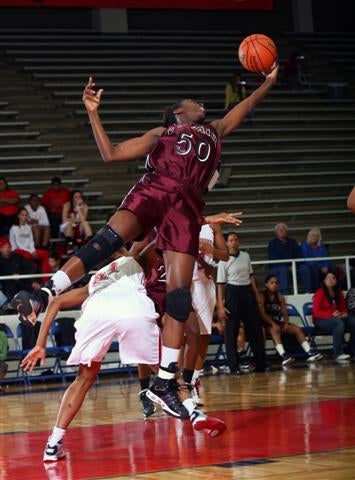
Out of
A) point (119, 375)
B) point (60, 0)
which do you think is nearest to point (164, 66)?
point (60, 0)

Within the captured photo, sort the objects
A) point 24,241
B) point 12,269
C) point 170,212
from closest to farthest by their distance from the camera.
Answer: point 170,212 → point 12,269 → point 24,241

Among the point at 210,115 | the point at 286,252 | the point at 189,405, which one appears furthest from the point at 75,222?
the point at 189,405

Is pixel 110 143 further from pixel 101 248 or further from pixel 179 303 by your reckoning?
pixel 179 303

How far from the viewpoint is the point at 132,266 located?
7000mm

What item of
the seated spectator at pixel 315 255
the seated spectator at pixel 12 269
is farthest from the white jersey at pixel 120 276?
the seated spectator at pixel 315 255

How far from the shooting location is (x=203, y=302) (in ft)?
32.2

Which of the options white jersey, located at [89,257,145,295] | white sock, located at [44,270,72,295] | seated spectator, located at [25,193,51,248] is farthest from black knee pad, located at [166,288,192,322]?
seated spectator, located at [25,193,51,248]

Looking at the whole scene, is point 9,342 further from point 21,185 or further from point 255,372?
point 21,185

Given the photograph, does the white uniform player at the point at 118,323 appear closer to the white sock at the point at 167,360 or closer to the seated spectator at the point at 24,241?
the white sock at the point at 167,360

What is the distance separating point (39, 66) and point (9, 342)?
912cm

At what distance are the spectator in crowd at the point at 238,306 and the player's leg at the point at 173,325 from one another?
759 cm

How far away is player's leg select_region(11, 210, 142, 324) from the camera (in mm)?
6227

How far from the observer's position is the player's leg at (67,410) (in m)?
6.39

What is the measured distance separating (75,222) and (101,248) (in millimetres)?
10427
